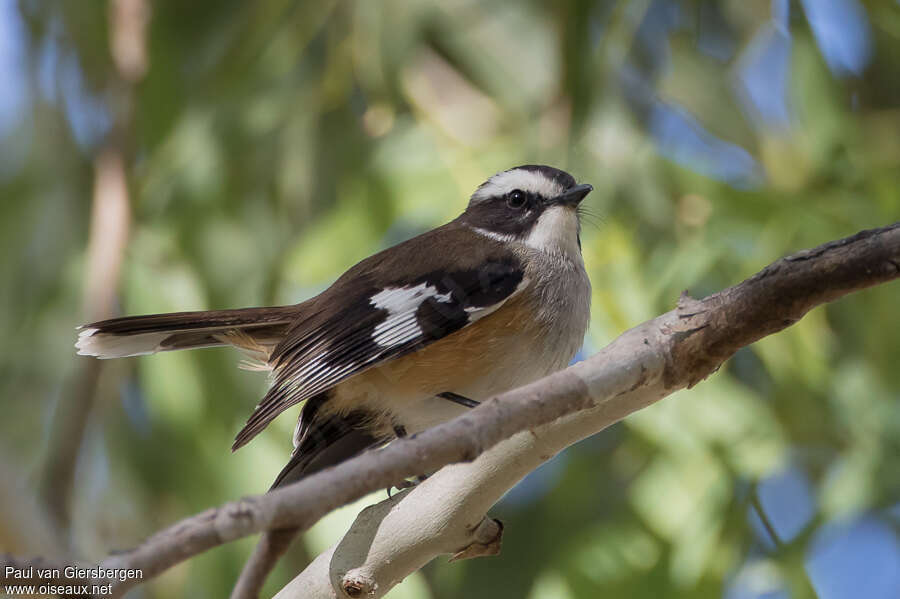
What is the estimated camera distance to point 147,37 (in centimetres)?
374

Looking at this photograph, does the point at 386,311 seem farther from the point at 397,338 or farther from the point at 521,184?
the point at 521,184

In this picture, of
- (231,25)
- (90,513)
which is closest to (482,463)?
(90,513)

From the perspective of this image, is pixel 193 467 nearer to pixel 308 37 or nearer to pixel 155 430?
pixel 155 430

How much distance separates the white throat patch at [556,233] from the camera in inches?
103

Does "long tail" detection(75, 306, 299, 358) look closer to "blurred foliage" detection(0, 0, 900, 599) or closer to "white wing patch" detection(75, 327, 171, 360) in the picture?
"white wing patch" detection(75, 327, 171, 360)

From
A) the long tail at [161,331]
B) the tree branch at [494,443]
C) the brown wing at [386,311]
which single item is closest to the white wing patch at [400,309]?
the brown wing at [386,311]

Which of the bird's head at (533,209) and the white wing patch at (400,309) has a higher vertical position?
the bird's head at (533,209)

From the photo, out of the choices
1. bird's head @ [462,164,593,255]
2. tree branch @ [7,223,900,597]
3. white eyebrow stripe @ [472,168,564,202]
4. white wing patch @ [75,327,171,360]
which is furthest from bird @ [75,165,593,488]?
tree branch @ [7,223,900,597]

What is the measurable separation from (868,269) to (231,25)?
281cm

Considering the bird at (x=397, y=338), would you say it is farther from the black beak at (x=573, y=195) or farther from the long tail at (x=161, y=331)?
the black beak at (x=573, y=195)

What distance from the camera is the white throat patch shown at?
8.56ft

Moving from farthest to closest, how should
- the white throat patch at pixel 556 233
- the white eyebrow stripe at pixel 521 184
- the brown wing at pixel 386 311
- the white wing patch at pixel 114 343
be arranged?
the white eyebrow stripe at pixel 521 184
the white throat patch at pixel 556 233
the white wing patch at pixel 114 343
the brown wing at pixel 386 311

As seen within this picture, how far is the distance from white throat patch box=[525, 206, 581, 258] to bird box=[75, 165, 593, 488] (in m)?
0.06

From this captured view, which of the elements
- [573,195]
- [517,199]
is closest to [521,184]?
[517,199]
